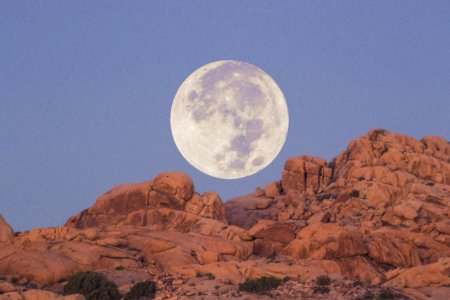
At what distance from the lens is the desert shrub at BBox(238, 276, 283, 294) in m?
42.2

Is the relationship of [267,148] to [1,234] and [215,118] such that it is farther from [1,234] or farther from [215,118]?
[1,234]

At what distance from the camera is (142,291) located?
41750 mm

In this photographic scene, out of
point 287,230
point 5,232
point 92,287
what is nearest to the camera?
point 92,287

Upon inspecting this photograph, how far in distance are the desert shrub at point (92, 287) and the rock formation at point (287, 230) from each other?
309 cm

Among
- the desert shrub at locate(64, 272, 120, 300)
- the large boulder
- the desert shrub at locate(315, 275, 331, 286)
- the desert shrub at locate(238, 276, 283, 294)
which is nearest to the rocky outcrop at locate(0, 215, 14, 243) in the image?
the desert shrub at locate(64, 272, 120, 300)

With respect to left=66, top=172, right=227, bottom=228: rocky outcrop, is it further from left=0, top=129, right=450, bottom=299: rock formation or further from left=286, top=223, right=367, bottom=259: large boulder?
left=286, top=223, right=367, bottom=259: large boulder

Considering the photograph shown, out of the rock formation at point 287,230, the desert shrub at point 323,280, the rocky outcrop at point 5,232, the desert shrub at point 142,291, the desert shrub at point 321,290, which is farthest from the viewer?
the rocky outcrop at point 5,232

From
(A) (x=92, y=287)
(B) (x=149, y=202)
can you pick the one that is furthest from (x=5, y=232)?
(A) (x=92, y=287)

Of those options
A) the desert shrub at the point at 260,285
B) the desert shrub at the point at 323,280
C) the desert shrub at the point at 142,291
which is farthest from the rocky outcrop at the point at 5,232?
the desert shrub at the point at 323,280

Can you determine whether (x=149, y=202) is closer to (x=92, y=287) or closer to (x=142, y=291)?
(x=92, y=287)

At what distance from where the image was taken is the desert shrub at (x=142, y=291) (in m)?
41.0

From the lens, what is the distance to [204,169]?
7725 cm

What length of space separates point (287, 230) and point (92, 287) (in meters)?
27.9

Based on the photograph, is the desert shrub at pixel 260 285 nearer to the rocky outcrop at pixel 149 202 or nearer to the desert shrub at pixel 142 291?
the desert shrub at pixel 142 291
